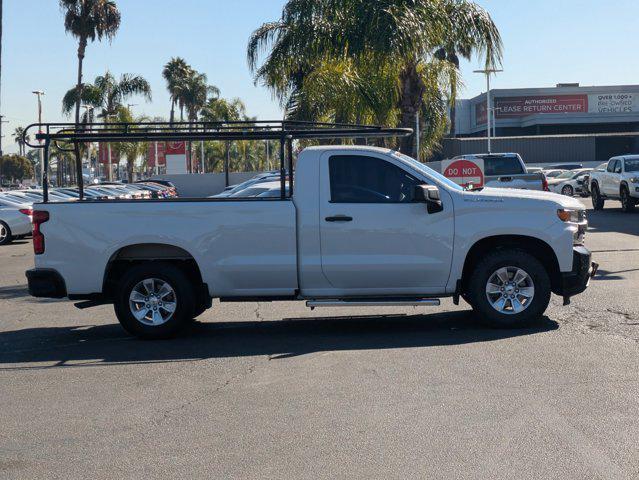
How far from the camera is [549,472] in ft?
17.0

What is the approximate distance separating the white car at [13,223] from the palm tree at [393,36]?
900 cm

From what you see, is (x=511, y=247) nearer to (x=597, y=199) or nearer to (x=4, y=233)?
(x=4, y=233)

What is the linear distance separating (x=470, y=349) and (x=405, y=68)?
467 inches

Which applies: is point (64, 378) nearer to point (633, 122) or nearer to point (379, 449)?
point (379, 449)

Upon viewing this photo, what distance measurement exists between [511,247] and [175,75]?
235ft

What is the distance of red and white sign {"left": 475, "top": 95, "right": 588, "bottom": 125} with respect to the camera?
79312 mm

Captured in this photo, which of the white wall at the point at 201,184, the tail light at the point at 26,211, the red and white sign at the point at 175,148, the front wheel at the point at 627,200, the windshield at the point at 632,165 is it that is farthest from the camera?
the windshield at the point at 632,165

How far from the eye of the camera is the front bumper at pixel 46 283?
31.9ft

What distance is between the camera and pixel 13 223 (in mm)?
25672

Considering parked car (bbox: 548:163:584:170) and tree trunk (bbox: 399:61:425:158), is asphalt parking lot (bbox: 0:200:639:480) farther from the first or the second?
parked car (bbox: 548:163:584:170)

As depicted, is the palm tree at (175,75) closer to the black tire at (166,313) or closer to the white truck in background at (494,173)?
the white truck in background at (494,173)

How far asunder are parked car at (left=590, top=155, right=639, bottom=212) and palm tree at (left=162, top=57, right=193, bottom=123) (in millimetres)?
51813

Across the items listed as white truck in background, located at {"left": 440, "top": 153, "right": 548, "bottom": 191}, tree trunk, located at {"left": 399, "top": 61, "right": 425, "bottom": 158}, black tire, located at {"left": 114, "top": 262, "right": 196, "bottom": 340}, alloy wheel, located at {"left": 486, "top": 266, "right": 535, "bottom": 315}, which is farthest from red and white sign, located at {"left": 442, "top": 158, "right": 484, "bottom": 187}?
black tire, located at {"left": 114, "top": 262, "right": 196, "bottom": 340}

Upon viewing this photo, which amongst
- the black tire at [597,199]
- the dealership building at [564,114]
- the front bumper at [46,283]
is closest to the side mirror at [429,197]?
the front bumper at [46,283]
